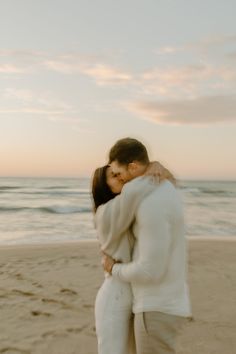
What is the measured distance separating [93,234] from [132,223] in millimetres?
11537

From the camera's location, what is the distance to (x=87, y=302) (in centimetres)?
571

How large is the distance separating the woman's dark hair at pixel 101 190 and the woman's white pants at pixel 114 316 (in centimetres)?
38

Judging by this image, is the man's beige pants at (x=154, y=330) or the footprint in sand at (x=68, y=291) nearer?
the man's beige pants at (x=154, y=330)

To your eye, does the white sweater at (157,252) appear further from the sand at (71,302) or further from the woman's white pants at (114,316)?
the sand at (71,302)

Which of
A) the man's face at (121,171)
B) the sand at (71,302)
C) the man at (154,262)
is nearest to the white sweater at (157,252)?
the man at (154,262)

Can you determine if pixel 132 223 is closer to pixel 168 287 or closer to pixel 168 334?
pixel 168 287

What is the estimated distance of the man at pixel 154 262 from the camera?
2008 millimetres

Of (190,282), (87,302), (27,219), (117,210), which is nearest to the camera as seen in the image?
(117,210)

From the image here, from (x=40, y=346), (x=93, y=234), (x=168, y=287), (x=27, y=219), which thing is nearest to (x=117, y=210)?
(x=168, y=287)

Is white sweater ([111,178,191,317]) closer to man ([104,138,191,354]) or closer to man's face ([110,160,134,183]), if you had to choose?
man ([104,138,191,354])

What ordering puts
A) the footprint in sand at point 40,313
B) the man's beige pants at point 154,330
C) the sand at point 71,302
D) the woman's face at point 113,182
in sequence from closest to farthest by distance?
the man's beige pants at point 154,330 → the woman's face at point 113,182 → the sand at point 71,302 → the footprint in sand at point 40,313

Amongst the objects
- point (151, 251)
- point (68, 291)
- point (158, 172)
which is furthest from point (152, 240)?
point (68, 291)

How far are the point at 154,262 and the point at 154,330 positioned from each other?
35cm

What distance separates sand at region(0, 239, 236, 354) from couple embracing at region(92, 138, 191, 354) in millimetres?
2300
